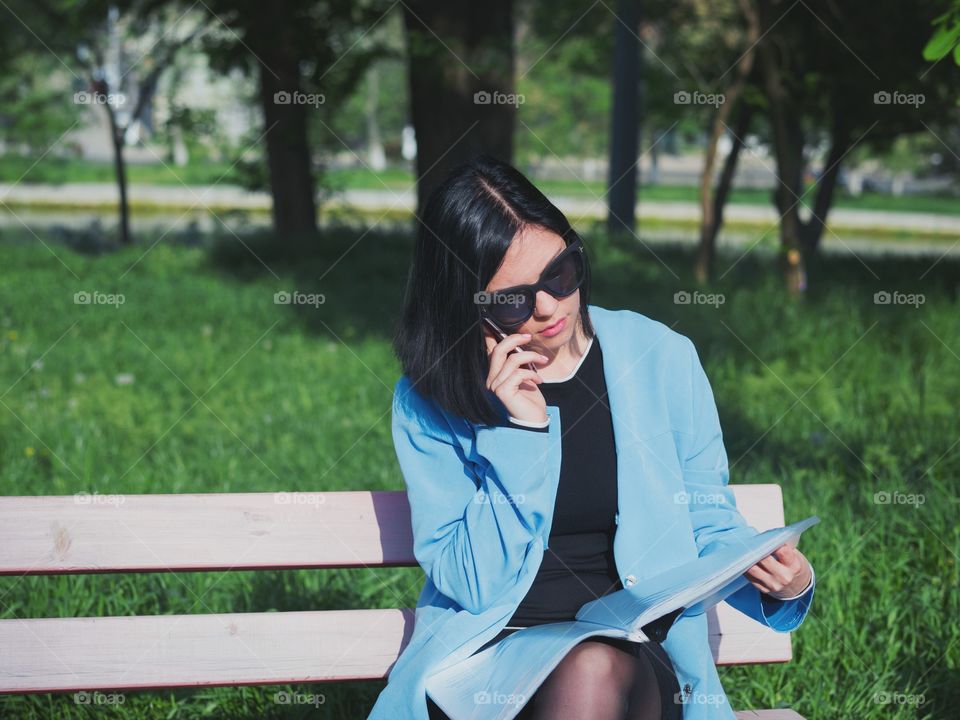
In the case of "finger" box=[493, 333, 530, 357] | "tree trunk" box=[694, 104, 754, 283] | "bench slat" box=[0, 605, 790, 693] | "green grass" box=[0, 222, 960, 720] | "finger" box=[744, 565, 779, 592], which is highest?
"finger" box=[493, 333, 530, 357]

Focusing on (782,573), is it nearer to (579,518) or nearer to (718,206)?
(579,518)

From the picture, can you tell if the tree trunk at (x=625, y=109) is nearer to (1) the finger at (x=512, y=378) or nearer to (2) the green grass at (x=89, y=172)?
(1) the finger at (x=512, y=378)

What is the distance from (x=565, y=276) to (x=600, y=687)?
796mm

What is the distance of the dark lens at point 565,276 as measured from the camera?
219 cm

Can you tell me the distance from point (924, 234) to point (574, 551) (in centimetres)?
2455

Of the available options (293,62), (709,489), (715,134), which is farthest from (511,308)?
(293,62)

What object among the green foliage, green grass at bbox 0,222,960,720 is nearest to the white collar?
green grass at bbox 0,222,960,720

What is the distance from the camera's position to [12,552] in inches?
91.6

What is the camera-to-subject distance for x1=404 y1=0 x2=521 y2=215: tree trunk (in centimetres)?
885

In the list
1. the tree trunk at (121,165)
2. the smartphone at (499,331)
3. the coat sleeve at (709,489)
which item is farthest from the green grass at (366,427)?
the tree trunk at (121,165)

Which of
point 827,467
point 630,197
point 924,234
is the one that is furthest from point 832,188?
point 924,234

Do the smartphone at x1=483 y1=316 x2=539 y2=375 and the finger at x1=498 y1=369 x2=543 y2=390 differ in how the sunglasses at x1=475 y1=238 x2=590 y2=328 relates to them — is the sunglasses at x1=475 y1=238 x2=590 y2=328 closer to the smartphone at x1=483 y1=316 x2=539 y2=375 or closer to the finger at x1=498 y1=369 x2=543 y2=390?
the smartphone at x1=483 y1=316 x2=539 y2=375

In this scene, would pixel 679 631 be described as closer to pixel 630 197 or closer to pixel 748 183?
pixel 630 197

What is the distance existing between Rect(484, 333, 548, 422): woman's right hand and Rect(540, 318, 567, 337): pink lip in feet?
0.17
